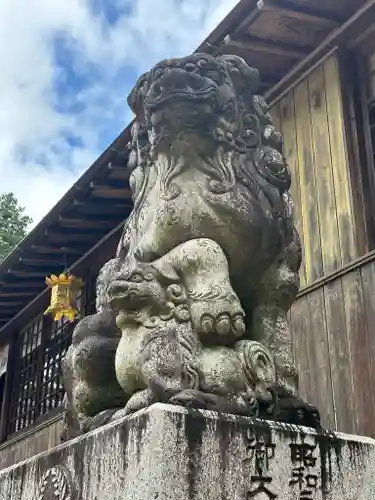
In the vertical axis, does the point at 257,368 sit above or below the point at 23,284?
below

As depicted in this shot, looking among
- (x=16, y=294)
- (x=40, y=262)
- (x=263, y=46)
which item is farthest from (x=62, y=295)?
(x=263, y=46)

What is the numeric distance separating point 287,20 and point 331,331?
286cm

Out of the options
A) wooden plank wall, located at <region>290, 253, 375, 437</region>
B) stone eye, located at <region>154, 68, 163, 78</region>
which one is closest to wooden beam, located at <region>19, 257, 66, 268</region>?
wooden plank wall, located at <region>290, 253, 375, 437</region>

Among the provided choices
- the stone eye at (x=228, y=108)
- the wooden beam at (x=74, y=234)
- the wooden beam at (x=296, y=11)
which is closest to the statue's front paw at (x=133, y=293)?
the stone eye at (x=228, y=108)

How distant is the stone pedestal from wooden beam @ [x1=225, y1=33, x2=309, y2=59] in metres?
4.44

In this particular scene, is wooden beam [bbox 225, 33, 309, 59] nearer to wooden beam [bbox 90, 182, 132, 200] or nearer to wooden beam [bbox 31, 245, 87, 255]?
wooden beam [bbox 90, 182, 132, 200]

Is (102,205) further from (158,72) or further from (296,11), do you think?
(158,72)

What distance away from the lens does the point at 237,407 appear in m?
2.86

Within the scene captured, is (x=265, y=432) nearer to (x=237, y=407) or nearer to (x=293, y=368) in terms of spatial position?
(x=237, y=407)

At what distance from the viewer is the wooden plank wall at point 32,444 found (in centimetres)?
1034

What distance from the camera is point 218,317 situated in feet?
9.83

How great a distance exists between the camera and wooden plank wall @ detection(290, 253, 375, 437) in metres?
5.66

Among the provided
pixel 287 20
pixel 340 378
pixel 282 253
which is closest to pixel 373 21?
pixel 287 20

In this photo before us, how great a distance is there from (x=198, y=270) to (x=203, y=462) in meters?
0.89
